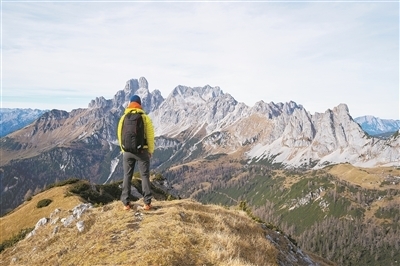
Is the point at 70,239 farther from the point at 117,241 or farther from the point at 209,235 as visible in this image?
the point at 209,235

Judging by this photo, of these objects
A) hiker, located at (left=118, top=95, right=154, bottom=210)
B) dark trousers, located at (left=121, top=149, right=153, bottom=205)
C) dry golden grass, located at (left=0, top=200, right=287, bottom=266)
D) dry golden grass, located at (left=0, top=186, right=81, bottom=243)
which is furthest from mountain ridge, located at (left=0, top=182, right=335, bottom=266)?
dry golden grass, located at (left=0, top=186, right=81, bottom=243)

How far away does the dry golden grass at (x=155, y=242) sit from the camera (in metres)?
13.2

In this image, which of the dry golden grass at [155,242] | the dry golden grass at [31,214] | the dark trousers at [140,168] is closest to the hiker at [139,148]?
the dark trousers at [140,168]

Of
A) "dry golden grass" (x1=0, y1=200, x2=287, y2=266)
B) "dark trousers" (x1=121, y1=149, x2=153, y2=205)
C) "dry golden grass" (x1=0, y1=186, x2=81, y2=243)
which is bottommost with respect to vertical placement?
"dry golden grass" (x1=0, y1=186, x2=81, y2=243)

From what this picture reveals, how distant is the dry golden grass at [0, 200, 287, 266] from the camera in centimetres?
1322

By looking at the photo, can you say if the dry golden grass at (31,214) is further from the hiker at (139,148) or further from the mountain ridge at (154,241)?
the hiker at (139,148)

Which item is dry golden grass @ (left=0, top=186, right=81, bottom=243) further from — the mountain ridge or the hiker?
the hiker

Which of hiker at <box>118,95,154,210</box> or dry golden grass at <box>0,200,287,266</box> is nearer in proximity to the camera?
dry golden grass at <box>0,200,287,266</box>

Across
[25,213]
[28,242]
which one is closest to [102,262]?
[28,242]

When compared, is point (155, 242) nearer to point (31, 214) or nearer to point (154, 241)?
point (154, 241)

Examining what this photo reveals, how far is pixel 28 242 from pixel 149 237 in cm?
1377

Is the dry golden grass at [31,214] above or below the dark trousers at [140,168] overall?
below

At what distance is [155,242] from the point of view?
1413 centimetres

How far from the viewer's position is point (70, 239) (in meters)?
17.7
